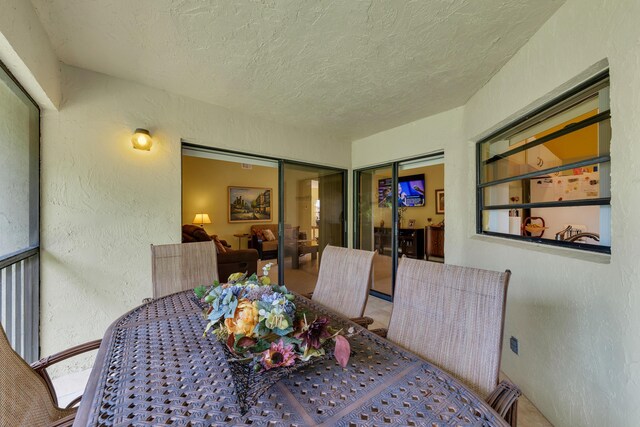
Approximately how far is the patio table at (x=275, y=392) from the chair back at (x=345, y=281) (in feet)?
1.71

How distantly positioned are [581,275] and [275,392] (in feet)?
5.50

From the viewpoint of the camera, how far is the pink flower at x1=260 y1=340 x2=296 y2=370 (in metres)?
0.78

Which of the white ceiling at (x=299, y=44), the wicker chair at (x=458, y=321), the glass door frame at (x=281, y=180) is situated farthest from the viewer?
the glass door frame at (x=281, y=180)

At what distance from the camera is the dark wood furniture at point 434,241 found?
5.99 metres

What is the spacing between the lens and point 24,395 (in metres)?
0.88

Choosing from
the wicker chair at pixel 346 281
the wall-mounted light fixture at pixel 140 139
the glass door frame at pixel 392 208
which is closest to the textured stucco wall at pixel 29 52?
the wall-mounted light fixture at pixel 140 139

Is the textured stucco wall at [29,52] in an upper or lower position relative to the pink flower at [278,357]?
upper

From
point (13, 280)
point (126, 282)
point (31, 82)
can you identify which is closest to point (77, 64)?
point (31, 82)

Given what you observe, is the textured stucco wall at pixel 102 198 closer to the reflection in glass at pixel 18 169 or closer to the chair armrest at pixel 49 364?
the reflection in glass at pixel 18 169

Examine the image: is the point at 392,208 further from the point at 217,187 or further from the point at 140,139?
the point at 217,187

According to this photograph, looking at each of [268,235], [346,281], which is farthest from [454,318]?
[268,235]

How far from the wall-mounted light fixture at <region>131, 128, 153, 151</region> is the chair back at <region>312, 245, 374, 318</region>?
197cm

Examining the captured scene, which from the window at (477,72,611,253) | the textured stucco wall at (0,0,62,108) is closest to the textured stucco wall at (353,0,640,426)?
the window at (477,72,611,253)

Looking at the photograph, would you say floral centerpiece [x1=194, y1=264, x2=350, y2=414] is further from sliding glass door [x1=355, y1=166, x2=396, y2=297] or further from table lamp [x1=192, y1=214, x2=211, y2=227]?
table lamp [x1=192, y1=214, x2=211, y2=227]
